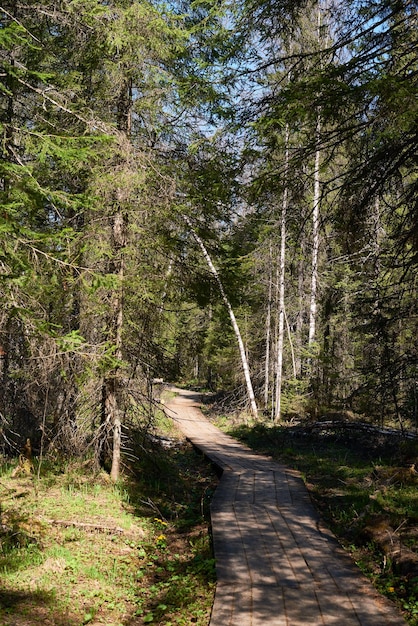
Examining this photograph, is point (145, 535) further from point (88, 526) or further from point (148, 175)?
point (148, 175)

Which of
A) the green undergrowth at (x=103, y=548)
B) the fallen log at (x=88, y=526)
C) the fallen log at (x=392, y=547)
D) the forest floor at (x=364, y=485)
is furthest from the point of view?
the fallen log at (x=88, y=526)

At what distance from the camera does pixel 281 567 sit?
6.23m

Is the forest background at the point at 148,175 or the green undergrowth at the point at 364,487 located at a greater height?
the forest background at the point at 148,175

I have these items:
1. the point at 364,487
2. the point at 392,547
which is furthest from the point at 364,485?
the point at 392,547

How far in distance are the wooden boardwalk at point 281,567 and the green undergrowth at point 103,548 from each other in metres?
0.31

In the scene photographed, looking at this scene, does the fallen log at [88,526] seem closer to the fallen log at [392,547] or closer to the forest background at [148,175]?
A: the forest background at [148,175]

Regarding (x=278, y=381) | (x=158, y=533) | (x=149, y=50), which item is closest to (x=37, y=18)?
(x=149, y=50)

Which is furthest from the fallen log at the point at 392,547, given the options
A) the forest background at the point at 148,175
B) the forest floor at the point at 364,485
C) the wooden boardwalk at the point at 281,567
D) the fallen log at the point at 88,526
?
the fallen log at the point at 88,526

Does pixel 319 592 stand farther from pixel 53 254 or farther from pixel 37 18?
pixel 37 18

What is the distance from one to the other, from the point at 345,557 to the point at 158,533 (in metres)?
3.24


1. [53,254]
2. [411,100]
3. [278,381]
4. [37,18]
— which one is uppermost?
[37,18]

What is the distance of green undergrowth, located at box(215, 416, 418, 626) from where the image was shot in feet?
20.4

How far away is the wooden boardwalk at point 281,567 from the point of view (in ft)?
16.7

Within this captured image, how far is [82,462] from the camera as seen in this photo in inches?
425
